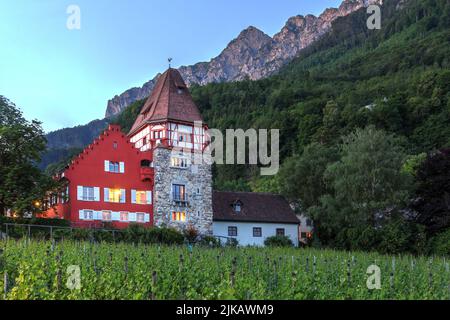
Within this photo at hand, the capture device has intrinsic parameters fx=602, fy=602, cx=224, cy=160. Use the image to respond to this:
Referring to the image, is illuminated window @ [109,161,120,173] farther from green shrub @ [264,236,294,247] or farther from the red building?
green shrub @ [264,236,294,247]

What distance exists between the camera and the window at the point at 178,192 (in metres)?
49.4

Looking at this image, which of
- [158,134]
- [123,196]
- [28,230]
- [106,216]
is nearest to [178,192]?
[123,196]

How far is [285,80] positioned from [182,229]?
278 feet

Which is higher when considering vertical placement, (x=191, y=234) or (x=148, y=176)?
(x=148, y=176)

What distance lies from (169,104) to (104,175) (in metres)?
8.95

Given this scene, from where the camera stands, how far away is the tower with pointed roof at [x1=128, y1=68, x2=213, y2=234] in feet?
161

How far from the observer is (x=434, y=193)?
152 ft

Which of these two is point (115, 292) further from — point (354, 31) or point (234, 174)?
point (354, 31)

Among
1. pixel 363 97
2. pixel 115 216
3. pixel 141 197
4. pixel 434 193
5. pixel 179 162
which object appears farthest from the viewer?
pixel 363 97

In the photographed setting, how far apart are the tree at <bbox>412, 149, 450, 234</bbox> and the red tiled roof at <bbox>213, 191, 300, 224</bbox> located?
1115 centimetres

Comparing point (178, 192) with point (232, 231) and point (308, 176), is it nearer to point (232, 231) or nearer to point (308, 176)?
point (232, 231)

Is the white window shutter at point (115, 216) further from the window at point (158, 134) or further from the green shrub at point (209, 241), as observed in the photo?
the window at point (158, 134)

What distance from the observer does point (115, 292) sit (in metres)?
16.1
